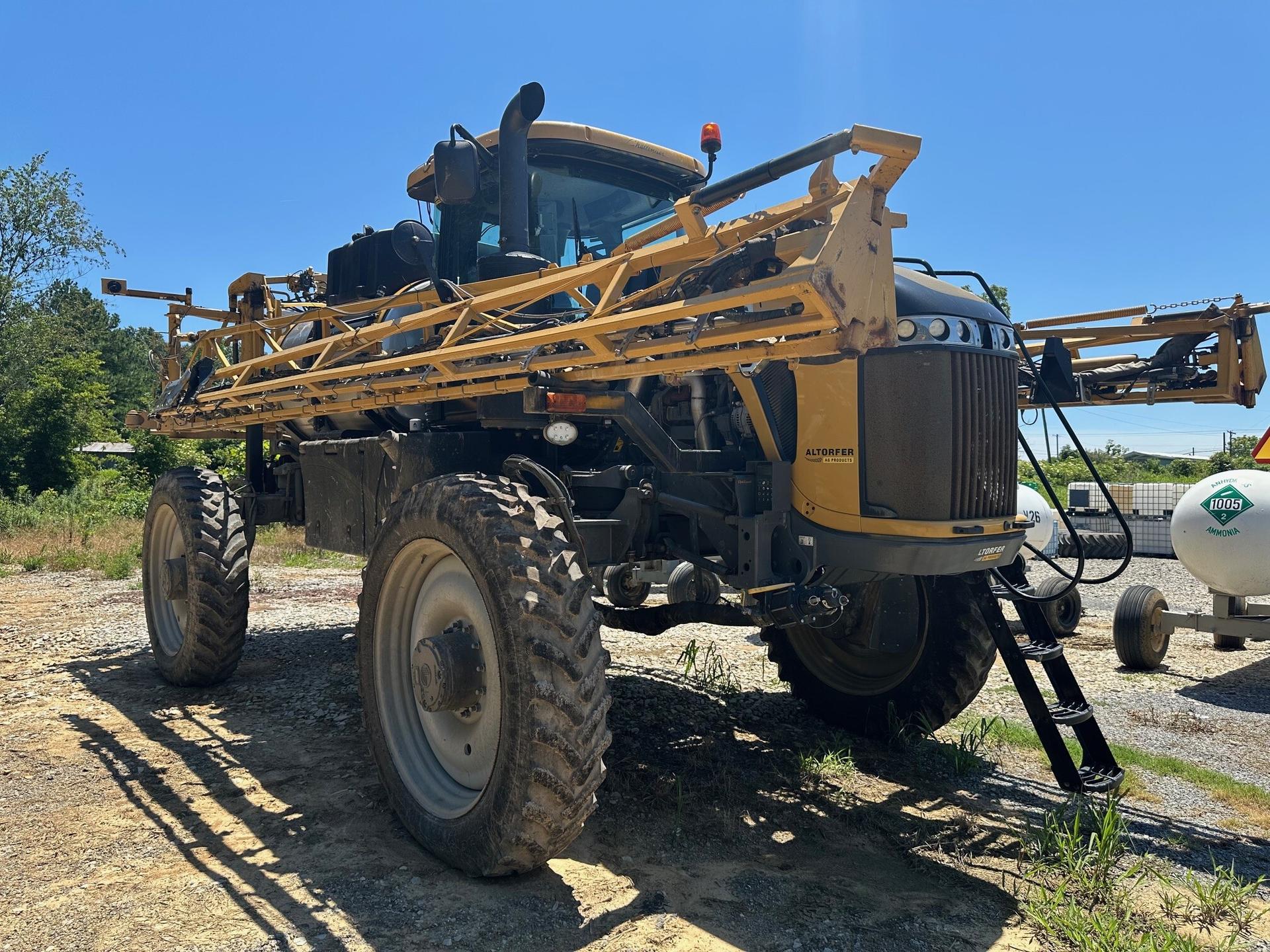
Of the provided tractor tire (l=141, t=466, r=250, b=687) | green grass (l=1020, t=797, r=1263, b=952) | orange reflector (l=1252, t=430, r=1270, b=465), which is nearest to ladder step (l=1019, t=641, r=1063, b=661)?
green grass (l=1020, t=797, r=1263, b=952)

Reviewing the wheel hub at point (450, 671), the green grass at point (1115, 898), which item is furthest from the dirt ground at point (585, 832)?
the wheel hub at point (450, 671)

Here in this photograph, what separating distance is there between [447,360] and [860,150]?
74.7 inches

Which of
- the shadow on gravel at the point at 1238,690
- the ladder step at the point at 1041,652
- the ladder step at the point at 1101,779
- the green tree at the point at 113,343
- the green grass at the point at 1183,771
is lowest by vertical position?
the shadow on gravel at the point at 1238,690

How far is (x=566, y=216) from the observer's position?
16.7 feet

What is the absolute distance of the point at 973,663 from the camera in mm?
4488

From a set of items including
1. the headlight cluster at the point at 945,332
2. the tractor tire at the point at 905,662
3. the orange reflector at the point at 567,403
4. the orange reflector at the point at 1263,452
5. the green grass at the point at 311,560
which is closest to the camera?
the headlight cluster at the point at 945,332

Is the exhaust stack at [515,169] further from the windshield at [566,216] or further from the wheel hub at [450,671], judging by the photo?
the wheel hub at [450,671]

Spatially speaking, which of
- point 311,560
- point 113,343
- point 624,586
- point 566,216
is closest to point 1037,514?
point 566,216

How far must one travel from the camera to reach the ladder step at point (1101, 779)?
12.6ft

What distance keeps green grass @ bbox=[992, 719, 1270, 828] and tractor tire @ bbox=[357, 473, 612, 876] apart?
3.06m

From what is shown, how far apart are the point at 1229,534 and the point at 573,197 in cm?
565

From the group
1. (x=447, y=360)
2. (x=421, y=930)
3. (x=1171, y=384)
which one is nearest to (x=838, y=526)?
(x=447, y=360)

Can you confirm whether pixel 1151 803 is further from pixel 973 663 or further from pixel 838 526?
pixel 838 526

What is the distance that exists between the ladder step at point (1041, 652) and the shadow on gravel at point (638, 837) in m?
0.70
